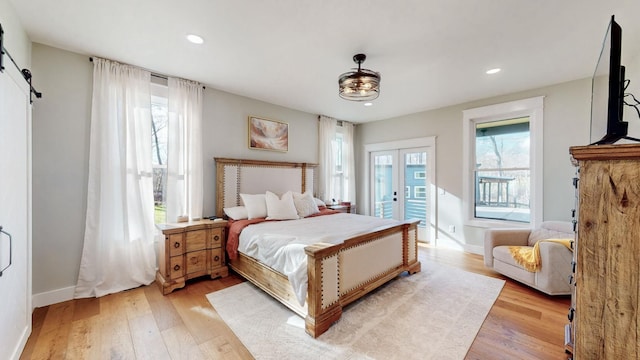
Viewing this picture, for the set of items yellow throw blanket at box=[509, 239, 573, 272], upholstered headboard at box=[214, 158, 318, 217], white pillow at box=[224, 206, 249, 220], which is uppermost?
upholstered headboard at box=[214, 158, 318, 217]

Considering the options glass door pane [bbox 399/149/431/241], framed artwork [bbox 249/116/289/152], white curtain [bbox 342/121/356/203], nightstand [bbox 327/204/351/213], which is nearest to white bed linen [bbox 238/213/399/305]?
nightstand [bbox 327/204/351/213]

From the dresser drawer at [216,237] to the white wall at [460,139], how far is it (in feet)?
11.9

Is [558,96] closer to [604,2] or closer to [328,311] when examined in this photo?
[604,2]

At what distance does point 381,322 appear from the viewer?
2160 millimetres

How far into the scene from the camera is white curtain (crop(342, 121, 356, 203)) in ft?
18.6

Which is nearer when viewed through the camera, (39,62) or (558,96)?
(39,62)

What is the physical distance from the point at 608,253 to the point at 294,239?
2.04 meters

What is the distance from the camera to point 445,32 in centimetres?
220

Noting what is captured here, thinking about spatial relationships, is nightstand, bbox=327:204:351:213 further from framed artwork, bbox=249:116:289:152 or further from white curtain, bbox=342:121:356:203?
framed artwork, bbox=249:116:289:152

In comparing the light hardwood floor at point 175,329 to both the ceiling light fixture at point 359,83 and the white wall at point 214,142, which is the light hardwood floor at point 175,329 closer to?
the white wall at point 214,142

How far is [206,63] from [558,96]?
15.4 ft

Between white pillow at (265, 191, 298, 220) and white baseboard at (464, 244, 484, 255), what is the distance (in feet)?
9.96

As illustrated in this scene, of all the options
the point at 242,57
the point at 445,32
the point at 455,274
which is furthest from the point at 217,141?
the point at 455,274

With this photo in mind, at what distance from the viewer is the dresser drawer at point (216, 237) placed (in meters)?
3.11
